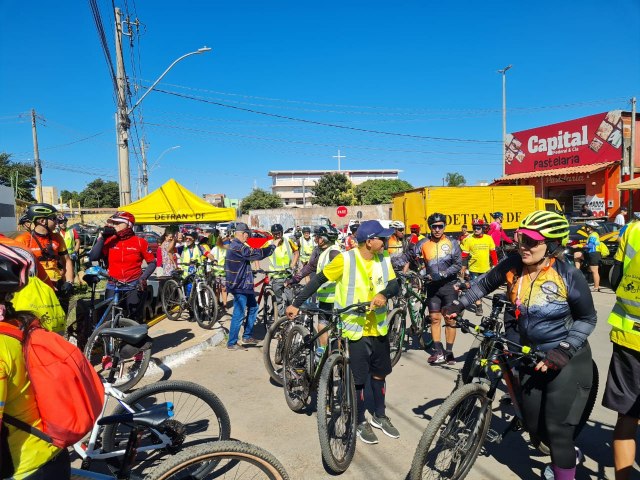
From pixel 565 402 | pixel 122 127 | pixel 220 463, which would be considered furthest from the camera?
pixel 122 127

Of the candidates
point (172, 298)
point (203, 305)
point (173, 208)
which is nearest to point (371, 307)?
point (203, 305)

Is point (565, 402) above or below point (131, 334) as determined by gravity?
below

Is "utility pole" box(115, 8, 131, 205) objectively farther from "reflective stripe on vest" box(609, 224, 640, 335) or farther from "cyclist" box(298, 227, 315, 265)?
"reflective stripe on vest" box(609, 224, 640, 335)

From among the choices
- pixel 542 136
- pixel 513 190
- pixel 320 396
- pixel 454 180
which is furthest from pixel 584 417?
pixel 454 180

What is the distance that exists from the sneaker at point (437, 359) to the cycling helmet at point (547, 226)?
344cm

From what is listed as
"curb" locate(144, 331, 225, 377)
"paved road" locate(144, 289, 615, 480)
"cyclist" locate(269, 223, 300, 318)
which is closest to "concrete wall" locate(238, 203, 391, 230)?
"cyclist" locate(269, 223, 300, 318)

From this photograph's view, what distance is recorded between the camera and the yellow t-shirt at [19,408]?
4.91 ft

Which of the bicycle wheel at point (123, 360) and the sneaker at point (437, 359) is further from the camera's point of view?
the sneaker at point (437, 359)

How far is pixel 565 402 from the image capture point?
2723mm

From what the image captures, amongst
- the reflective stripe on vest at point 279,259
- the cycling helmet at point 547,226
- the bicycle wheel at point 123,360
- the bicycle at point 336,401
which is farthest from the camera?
the reflective stripe on vest at point 279,259

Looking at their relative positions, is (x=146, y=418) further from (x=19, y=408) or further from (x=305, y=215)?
(x=305, y=215)

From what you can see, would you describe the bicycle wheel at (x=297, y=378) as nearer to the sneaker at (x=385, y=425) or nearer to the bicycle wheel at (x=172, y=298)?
A: the sneaker at (x=385, y=425)

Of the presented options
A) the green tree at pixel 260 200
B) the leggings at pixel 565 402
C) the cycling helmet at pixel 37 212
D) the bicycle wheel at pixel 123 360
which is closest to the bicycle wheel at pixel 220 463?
the leggings at pixel 565 402

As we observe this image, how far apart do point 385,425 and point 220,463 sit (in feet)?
6.89
